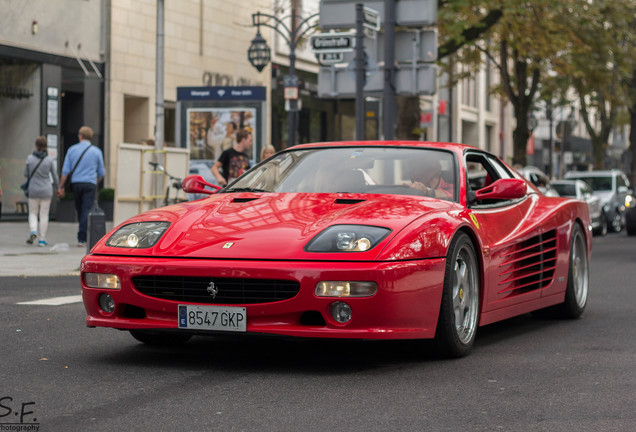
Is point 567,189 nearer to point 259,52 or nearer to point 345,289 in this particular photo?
point 259,52

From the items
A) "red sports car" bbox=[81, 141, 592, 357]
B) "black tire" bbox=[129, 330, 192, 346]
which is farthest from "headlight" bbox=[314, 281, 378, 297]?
"black tire" bbox=[129, 330, 192, 346]

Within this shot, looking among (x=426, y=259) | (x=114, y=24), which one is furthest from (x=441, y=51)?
(x=426, y=259)

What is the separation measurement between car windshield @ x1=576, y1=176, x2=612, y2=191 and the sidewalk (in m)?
14.4

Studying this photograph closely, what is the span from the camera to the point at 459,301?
6.59 meters

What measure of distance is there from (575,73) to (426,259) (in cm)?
2253

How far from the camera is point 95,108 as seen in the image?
1018 inches

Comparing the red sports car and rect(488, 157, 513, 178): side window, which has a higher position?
rect(488, 157, 513, 178): side window

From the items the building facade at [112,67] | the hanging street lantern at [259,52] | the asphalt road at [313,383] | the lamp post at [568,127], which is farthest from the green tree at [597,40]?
the lamp post at [568,127]

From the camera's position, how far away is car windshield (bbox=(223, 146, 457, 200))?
7078mm

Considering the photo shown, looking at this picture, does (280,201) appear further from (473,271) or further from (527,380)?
(527,380)

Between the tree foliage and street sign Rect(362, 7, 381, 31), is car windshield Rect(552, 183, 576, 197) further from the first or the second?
street sign Rect(362, 7, 381, 31)

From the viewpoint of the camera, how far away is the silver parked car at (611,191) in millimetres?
28906

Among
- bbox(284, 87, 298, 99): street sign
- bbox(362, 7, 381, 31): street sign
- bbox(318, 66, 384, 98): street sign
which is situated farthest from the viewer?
bbox(284, 87, 298, 99): street sign

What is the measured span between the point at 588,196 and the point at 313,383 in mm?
22170
